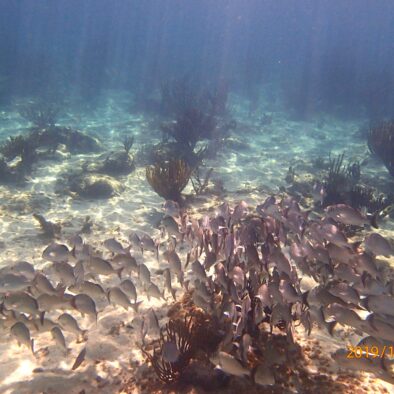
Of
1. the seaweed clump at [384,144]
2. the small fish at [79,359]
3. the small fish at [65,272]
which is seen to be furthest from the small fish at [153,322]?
the seaweed clump at [384,144]

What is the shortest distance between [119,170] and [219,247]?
337 inches

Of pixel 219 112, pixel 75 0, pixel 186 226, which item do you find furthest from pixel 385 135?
pixel 75 0

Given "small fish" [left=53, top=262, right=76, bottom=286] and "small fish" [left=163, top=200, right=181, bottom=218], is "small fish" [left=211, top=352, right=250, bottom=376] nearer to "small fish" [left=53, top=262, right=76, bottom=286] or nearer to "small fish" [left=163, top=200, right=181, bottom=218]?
"small fish" [left=53, top=262, right=76, bottom=286]

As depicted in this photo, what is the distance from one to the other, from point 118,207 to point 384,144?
11181 millimetres

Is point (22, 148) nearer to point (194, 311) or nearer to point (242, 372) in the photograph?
point (194, 311)

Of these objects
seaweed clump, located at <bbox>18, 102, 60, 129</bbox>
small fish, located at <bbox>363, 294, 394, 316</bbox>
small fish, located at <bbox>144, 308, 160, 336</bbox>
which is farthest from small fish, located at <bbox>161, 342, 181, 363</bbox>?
seaweed clump, located at <bbox>18, 102, 60, 129</bbox>

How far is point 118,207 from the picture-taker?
9.82 m

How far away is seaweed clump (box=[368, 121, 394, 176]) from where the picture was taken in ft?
44.6

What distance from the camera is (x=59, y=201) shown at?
10.1m

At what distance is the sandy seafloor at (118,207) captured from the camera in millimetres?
4016

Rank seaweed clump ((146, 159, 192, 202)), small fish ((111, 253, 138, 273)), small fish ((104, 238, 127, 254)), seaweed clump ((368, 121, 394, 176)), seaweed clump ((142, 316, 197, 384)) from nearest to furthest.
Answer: seaweed clump ((142, 316, 197, 384)) → small fish ((111, 253, 138, 273)) → small fish ((104, 238, 127, 254)) → seaweed clump ((146, 159, 192, 202)) → seaweed clump ((368, 121, 394, 176))

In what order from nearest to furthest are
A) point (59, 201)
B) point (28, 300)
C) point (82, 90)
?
point (28, 300) → point (59, 201) → point (82, 90)

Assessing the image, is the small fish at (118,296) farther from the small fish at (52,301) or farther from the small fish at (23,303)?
the small fish at (23,303)

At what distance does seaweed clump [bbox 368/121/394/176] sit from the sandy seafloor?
2.30 feet
